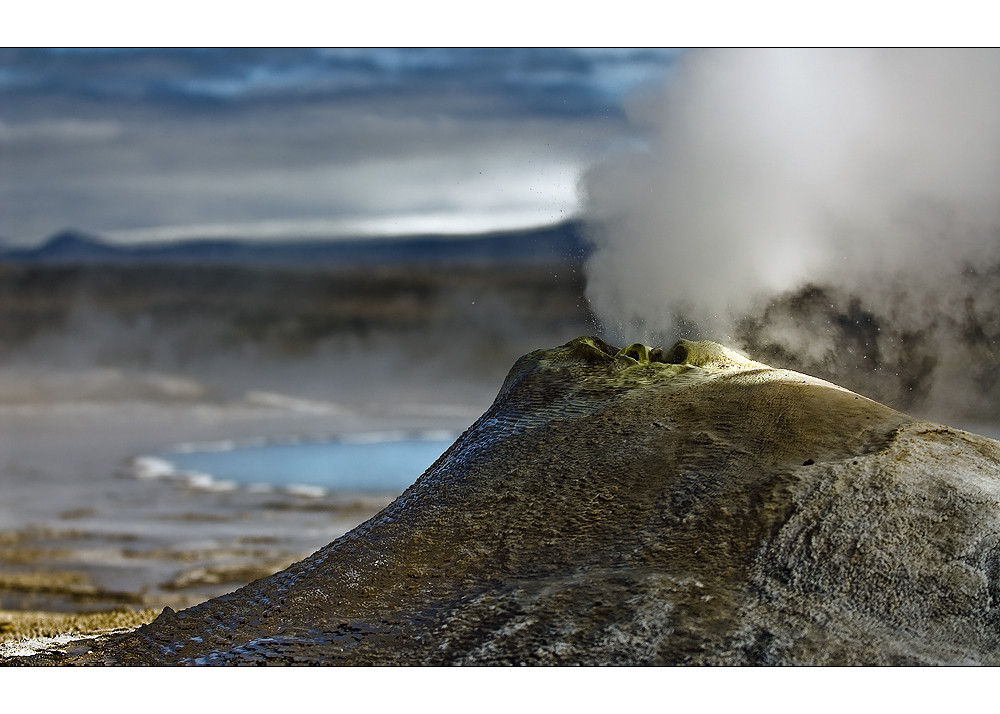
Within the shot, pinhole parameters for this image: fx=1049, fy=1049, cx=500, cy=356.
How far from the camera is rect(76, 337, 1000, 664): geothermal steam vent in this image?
389cm

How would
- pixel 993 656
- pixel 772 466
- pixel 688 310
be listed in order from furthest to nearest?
pixel 688 310
pixel 772 466
pixel 993 656

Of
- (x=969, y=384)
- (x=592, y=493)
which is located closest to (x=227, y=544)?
(x=969, y=384)

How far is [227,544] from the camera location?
61.4ft

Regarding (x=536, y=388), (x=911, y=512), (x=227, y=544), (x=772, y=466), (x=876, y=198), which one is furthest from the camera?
(x=227, y=544)

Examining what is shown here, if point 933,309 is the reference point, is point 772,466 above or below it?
below

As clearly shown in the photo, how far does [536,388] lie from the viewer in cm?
563

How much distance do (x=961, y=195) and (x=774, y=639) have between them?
5.68 meters

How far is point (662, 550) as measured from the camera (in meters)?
4.34

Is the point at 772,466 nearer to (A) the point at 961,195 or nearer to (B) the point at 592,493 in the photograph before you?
(B) the point at 592,493

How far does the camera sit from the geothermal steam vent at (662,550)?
12.8 feet

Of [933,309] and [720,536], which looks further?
[933,309]

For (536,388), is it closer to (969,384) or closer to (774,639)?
(774,639)

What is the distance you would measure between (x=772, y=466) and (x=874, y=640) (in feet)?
3.32

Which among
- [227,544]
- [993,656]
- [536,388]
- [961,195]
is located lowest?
[227,544]
